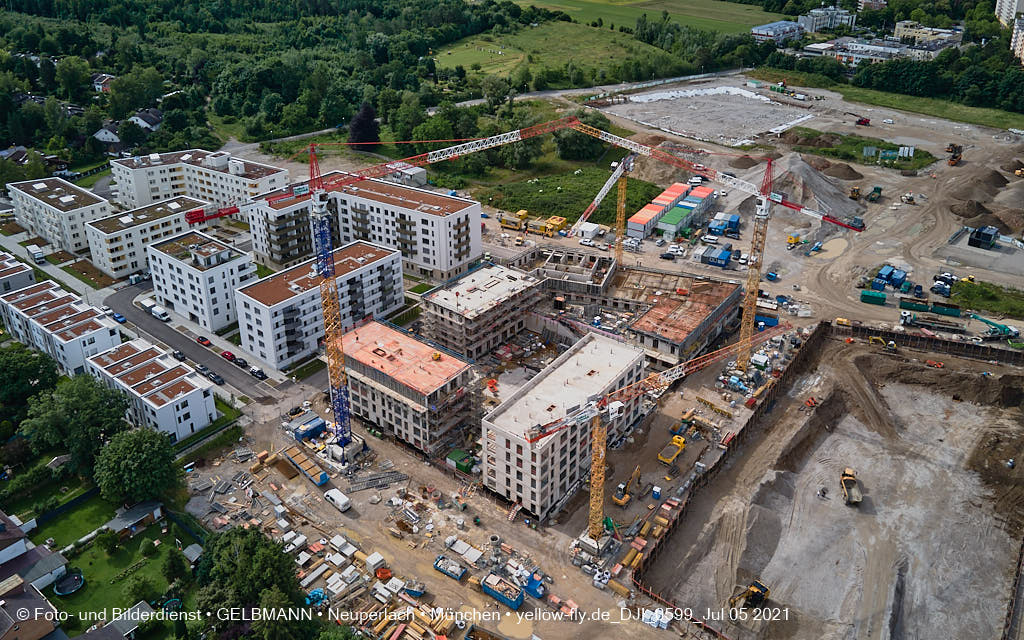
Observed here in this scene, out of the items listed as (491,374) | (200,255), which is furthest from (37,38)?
(491,374)

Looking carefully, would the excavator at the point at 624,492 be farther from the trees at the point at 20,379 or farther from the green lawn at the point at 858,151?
the green lawn at the point at 858,151

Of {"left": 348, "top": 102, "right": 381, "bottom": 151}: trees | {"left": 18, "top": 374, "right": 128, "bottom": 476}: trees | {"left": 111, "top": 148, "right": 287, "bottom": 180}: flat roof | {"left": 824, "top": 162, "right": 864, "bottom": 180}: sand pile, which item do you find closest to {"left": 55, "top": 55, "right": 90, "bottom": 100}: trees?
{"left": 111, "top": 148, "right": 287, "bottom": 180}: flat roof

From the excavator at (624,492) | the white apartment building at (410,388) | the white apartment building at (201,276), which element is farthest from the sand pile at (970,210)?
the white apartment building at (201,276)

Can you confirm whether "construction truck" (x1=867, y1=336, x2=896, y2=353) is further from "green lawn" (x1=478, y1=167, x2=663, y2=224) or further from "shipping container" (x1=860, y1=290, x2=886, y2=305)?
"green lawn" (x1=478, y1=167, x2=663, y2=224)

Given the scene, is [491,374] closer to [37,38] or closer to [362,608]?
[362,608]

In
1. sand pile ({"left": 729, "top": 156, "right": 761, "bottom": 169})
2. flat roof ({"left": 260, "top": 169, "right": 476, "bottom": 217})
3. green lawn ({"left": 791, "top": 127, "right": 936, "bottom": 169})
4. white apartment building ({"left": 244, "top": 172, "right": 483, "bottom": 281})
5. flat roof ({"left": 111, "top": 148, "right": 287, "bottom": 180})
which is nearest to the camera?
white apartment building ({"left": 244, "top": 172, "right": 483, "bottom": 281})

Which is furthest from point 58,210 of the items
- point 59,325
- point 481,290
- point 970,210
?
point 970,210

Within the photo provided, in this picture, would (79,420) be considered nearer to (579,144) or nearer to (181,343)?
(181,343)
